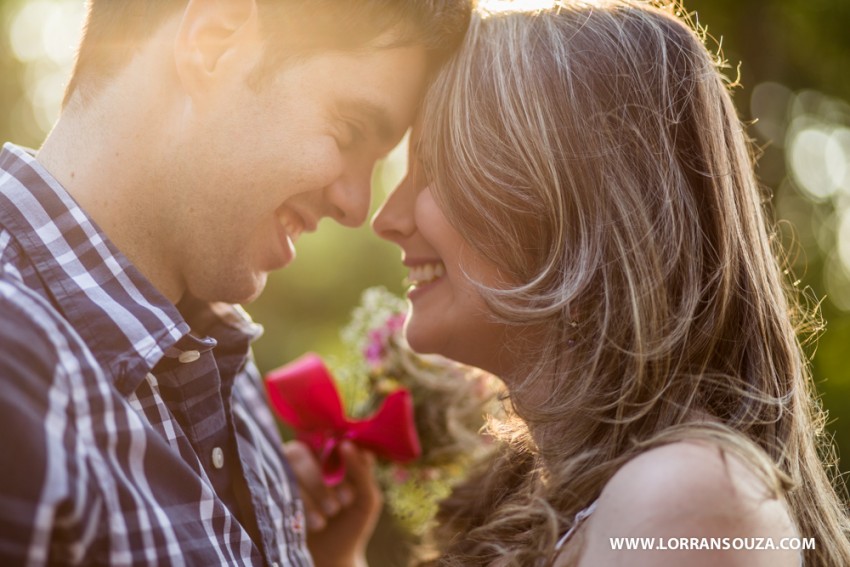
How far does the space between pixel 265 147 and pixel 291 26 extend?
1.15 ft

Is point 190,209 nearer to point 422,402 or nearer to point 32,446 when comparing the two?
point 32,446

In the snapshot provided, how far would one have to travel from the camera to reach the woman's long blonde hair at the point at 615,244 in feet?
6.55

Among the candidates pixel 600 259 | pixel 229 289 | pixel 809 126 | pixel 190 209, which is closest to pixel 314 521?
pixel 229 289

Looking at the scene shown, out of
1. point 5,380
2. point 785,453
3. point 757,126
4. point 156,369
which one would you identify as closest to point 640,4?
point 785,453

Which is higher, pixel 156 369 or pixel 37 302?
pixel 37 302

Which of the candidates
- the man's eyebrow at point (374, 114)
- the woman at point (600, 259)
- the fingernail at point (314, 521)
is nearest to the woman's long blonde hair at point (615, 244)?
the woman at point (600, 259)

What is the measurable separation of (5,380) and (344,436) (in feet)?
5.58

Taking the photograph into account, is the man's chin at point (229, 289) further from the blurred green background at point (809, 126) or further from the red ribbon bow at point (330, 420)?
the blurred green background at point (809, 126)

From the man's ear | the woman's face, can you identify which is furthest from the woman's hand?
the man's ear

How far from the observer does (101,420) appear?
1.63 meters

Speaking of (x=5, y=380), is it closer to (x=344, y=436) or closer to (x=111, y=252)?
(x=111, y=252)

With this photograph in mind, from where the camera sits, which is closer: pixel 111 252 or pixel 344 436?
pixel 111 252

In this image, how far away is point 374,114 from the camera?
2338 mm

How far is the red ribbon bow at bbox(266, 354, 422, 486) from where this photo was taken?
2.93 meters
